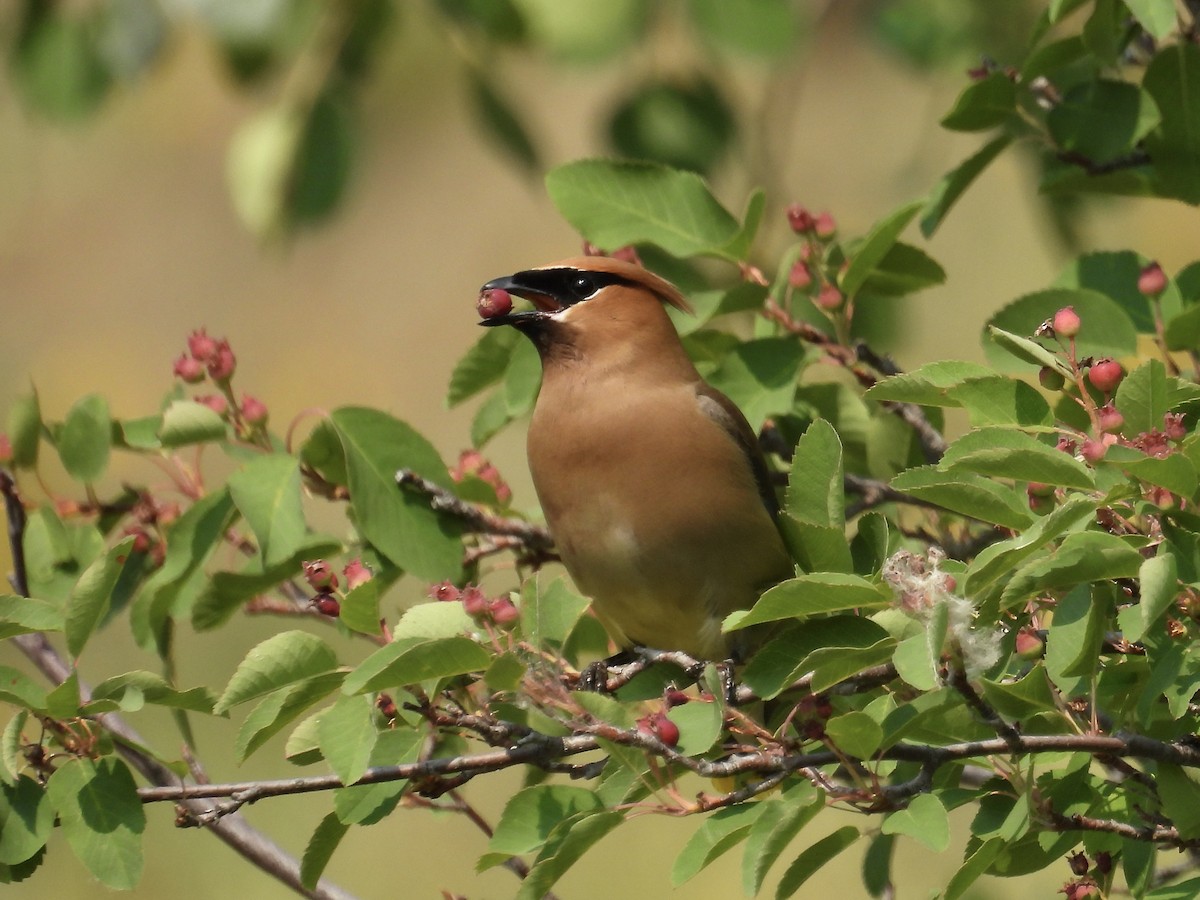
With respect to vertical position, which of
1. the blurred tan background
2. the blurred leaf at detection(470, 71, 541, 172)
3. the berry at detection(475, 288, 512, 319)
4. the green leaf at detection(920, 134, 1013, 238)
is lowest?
the blurred tan background

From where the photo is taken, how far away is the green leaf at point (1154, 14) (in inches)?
95.7

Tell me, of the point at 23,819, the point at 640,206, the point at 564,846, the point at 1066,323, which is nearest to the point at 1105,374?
the point at 1066,323

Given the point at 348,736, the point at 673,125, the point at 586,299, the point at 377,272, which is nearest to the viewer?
the point at 348,736

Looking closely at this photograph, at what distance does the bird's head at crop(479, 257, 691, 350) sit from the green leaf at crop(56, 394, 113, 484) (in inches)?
35.9

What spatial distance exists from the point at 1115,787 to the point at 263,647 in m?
1.24

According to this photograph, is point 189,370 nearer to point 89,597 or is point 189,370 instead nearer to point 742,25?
point 89,597

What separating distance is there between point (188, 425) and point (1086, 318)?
62.3 inches

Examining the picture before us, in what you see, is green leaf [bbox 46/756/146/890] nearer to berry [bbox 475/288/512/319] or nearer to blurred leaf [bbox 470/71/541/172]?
berry [bbox 475/288/512/319]

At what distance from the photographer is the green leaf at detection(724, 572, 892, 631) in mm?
2109

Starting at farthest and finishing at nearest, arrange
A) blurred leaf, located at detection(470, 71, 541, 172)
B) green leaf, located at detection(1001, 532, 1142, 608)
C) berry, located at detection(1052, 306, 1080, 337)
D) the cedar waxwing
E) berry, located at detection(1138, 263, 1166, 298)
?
blurred leaf, located at detection(470, 71, 541, 172)
the cedar waxwing
berry, located at detection(1138, 263, 1166, 298)
berry, located at detection(1052, 306, 1080, 337)
green leaf, located at detection(1001, 532, 1142, 608)

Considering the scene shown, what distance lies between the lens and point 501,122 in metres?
3.91

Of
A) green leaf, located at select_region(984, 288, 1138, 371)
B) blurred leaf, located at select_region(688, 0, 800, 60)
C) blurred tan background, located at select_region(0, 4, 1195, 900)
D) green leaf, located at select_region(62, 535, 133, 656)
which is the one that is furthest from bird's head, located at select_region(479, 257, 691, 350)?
blurred tan background, located at select_region(0, 4, 1195, 900)

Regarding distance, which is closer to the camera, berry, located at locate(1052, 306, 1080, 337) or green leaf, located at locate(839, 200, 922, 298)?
berry, located at locate(1052, 306, 1080, 337)

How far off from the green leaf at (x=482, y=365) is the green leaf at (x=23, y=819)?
3.81 ft
